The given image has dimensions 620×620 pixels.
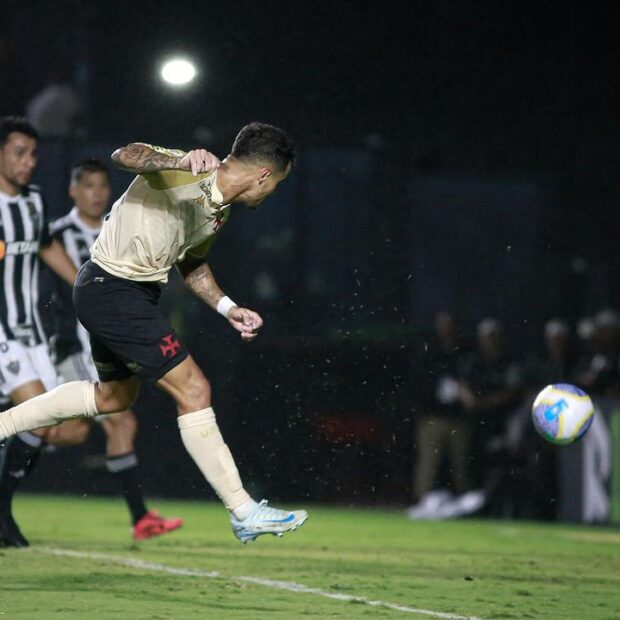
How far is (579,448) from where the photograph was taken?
12.8 meters

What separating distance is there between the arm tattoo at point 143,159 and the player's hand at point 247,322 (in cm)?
89

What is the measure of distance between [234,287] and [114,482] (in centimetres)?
228

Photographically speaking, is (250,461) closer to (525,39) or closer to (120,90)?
(120,90)

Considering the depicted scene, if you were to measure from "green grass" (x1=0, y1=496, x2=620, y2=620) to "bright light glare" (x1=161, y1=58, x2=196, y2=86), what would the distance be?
19.1 ft

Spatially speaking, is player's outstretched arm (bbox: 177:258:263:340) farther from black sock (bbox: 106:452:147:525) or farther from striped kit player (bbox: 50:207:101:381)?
striped kit player (bbox: 50:207:101:381)

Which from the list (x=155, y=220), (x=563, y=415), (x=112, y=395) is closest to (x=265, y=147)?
(x=155, y=220)

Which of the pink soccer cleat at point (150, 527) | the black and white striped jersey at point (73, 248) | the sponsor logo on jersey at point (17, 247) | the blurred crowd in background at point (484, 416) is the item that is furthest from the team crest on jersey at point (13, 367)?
the blurred crowd in background at point (484, 416)

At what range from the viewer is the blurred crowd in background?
13.5m

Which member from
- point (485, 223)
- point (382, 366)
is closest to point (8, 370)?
point (382, 366)

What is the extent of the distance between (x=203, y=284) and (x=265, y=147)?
0.94 m

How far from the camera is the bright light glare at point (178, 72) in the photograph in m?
16.3

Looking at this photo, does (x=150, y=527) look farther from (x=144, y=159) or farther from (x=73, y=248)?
(x=144, y=159)

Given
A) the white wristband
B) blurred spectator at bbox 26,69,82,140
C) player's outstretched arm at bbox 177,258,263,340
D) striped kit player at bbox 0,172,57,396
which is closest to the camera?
the white wristband

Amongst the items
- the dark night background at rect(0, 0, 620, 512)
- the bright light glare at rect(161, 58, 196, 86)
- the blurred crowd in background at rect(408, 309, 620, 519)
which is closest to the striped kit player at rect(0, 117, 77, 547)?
the dark night background at rect(0, 0, 620, 512)
